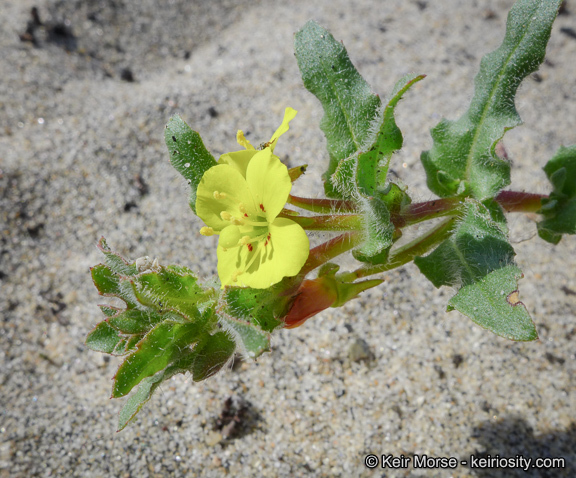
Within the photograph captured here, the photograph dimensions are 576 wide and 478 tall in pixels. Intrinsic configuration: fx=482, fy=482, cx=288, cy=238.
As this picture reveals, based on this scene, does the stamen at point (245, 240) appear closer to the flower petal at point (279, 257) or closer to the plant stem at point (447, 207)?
the flower petal at point (279, 257)

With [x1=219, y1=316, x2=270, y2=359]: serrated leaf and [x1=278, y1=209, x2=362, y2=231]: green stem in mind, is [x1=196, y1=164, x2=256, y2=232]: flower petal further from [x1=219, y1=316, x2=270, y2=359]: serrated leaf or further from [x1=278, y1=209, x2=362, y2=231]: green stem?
[x1=219, y1=316, x2=270, y2=359]: serrated leaf

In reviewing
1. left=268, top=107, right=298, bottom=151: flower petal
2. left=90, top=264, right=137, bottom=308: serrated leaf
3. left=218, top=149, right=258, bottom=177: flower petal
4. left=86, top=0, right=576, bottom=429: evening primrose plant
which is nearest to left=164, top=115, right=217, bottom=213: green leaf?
left=86, top=0, right=576, bottom=429: evening primrose plant

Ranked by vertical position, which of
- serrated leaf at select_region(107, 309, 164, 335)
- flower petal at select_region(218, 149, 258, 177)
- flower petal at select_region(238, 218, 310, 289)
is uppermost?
flower petal at select_region(218, 149, 258, 177)

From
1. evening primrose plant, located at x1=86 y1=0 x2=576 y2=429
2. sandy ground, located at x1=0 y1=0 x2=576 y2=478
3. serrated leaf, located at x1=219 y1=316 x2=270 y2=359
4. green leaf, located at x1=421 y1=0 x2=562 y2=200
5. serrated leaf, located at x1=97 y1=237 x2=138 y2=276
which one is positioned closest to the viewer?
serrated leaf, located at x1=219 y1=316 x2=270 y2=359

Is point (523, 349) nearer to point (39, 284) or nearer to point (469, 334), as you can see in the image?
point (469, 334)

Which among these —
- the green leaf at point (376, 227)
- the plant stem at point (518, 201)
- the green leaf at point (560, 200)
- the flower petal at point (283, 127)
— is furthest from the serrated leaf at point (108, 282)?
the green leaf at point (560, 200)

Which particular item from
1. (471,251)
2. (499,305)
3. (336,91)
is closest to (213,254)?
(336,91)

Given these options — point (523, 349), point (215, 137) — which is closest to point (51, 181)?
point (215, 137)
